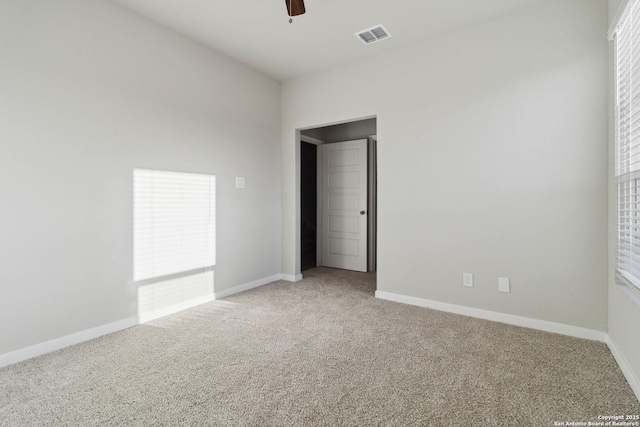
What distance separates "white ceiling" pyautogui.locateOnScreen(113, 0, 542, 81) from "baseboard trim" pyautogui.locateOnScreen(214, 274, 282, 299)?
107 inches

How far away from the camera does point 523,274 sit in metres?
2.65

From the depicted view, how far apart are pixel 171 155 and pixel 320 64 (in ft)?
6.71

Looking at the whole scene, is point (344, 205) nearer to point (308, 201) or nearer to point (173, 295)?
point (308, 201)

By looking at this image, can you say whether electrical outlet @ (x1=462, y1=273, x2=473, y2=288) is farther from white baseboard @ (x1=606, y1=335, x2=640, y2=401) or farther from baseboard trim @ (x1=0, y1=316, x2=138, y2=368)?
baseboard trim @ (x1=0, y1=316, x2=138, y2=368)

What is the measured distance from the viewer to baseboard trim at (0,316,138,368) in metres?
2.05

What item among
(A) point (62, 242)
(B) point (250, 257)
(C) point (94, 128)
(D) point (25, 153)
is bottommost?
(B) point (250, 257)

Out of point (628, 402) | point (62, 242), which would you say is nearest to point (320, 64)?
point (62, 242)

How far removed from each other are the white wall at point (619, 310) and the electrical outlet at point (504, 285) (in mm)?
665

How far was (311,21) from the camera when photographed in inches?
111

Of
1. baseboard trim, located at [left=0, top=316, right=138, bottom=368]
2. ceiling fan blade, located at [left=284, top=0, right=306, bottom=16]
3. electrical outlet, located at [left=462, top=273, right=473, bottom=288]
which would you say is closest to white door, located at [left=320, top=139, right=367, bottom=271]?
electrical outlet, located at [left=462, top=273, right=473, bottom=288]

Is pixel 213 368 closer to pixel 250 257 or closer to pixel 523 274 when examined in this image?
pixel 250 257

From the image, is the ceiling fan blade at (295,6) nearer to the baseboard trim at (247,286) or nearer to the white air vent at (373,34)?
the white air vent at (373,34)

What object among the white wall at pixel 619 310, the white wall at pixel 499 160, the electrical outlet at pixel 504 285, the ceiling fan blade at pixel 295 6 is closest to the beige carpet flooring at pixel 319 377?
the white wall at pixel 619 310

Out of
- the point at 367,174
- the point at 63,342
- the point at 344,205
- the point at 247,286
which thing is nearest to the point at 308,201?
the point at 344,205
